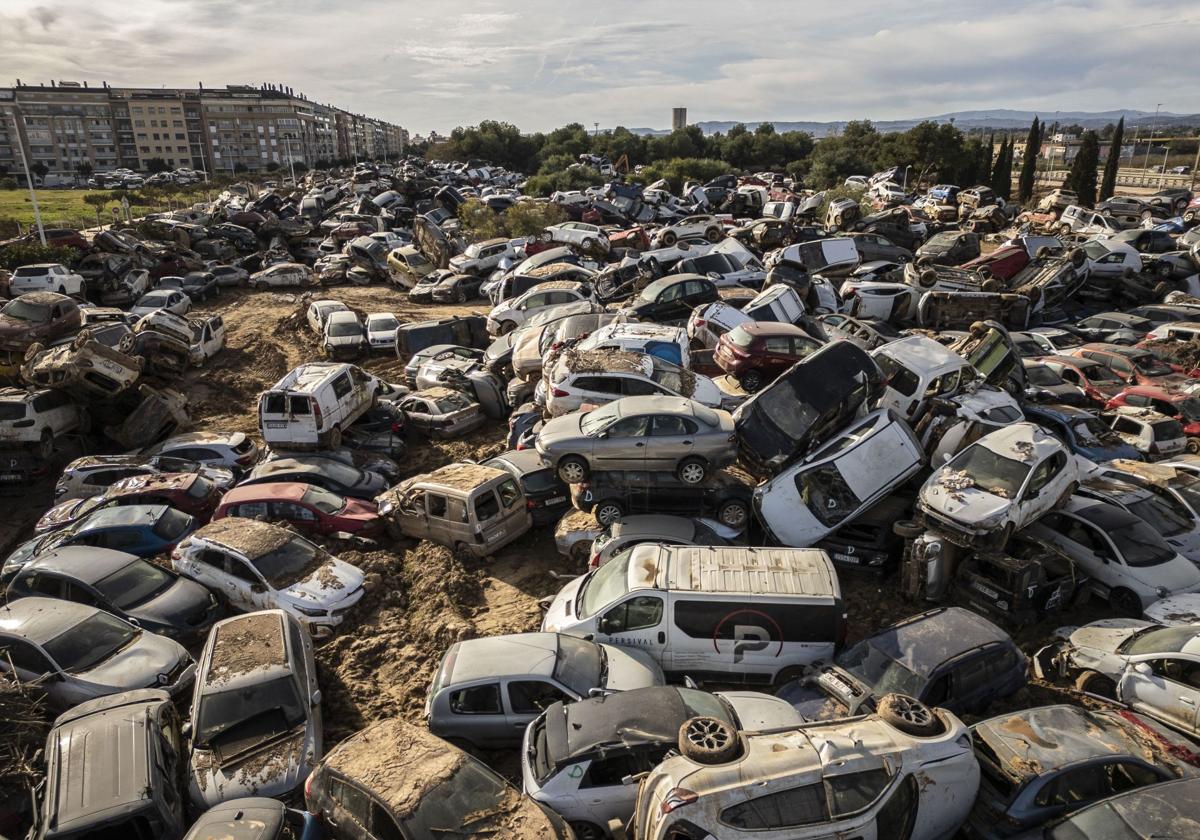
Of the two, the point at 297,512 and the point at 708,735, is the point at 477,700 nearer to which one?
the point at 708,735

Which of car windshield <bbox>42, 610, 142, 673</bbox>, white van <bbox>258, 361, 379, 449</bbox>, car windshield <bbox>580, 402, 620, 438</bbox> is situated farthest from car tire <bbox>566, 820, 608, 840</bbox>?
white van <bbox>258, 361, 379, 449</bbox>

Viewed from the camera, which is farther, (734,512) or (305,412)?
(305,412)

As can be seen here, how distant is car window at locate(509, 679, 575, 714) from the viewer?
6.94 metres

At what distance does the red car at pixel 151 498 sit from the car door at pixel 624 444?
7.45 meters

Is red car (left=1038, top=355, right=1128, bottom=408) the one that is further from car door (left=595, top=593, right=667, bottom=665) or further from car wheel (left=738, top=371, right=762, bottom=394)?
car door (left=595, top=593, right=667, bottom=665)

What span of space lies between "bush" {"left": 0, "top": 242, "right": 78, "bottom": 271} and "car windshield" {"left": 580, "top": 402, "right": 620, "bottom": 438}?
2679 cm

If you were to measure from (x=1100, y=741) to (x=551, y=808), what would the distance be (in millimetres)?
4806

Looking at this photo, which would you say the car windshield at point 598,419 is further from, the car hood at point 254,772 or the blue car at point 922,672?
the car hood at point 254,772

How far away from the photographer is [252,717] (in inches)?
279

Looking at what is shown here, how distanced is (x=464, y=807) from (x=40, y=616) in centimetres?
653

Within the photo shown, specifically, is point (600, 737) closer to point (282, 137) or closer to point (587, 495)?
point (587, 495)

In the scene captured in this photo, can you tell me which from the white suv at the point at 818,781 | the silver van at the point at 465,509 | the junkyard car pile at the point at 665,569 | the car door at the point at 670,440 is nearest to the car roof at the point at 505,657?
the junkyard car pile at the point at 665,569

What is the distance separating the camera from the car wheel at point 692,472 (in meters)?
10.5

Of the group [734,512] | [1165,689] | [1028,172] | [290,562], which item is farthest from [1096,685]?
[1028,172]
